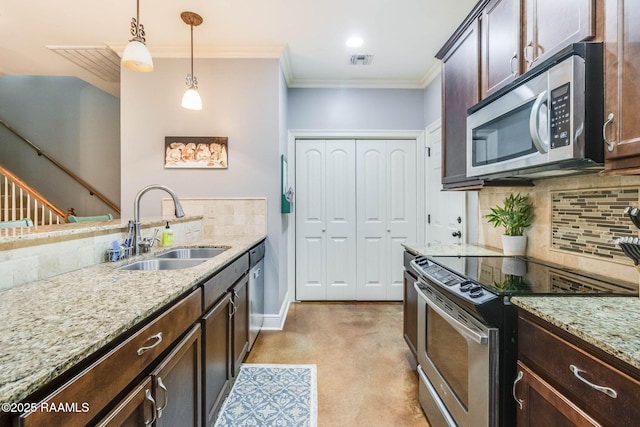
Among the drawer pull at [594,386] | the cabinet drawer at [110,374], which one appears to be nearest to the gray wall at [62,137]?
the cabinet drawer at [110,374]

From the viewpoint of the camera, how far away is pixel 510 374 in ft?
3.65

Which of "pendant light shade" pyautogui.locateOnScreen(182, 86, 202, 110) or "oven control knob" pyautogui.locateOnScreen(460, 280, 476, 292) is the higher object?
"pendant light shade" pyautogui.locateOnScreen(182, 86, 202, 110)

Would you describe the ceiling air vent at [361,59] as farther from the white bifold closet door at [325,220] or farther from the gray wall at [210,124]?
the white bifold closet door at [325,220]

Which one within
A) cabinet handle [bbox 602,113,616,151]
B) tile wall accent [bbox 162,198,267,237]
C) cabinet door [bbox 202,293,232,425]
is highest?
cabinet handle [bbox 602,113,616,151]

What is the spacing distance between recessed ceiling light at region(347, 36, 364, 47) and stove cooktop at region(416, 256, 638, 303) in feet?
6.58

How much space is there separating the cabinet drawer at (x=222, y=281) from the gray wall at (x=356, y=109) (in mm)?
2053

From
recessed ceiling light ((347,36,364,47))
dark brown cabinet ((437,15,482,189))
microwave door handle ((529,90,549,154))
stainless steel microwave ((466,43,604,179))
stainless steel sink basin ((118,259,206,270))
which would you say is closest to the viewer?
stainless steel microwave ((466,43,604,179))

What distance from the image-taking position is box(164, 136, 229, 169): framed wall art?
2.93 m

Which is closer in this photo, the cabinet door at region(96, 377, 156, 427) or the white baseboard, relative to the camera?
the cabinet door at region(96, 377, 156, 427)

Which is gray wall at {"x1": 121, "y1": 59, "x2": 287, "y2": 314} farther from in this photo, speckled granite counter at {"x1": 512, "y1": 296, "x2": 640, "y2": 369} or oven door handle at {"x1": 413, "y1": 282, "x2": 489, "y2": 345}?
speckled granite counter at {"x1": 512, "y1": 296, "x2": 640, "y2": 369}

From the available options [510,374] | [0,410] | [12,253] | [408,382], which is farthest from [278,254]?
[0,410]

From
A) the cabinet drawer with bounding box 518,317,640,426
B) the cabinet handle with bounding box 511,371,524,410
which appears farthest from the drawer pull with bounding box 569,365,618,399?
the cabinet handle with bounding box 511,371,524,410

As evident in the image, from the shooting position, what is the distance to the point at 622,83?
100 centimetres

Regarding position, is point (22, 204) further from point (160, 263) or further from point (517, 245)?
point (517, 245)
